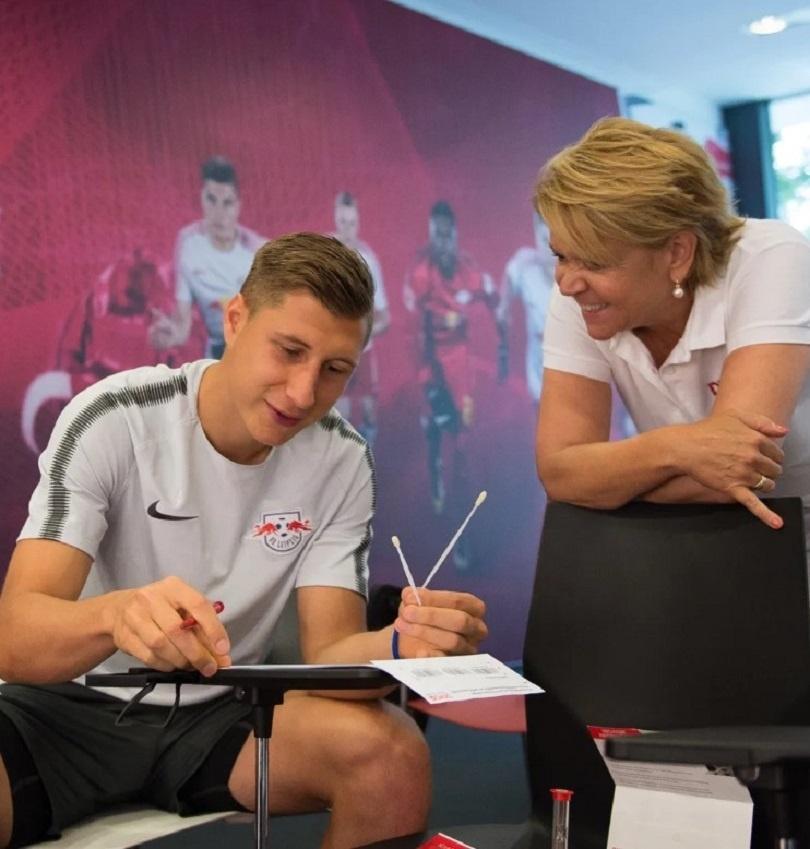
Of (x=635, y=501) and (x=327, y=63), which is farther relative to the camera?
(x=327, y=63)

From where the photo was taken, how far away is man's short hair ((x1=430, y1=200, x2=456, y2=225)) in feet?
17.5

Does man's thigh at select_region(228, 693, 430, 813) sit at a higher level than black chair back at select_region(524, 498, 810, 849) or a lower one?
lower

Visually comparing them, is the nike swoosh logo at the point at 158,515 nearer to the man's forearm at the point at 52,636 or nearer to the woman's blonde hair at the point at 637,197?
the man's forearm at the point at 52,636

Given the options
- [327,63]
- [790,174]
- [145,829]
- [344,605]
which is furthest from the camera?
[790,174]

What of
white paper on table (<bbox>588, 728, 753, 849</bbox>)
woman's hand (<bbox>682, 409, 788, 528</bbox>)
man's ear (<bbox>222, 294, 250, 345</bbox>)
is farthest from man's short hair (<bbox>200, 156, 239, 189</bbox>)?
white paper on table (<bbox>588, 728, 753, 849</bbox>)

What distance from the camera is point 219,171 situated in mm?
4363

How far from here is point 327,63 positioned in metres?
4.85

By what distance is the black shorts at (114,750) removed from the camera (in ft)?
5.26

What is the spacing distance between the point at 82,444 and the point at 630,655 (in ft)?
2.76

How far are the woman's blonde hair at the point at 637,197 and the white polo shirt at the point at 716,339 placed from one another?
53 mm

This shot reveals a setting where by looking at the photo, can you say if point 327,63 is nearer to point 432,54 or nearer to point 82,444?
point 432,54

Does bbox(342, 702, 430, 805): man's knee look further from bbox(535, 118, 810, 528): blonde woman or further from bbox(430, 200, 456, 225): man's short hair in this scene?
bbox(430, 200, 456, 225): man's short hair

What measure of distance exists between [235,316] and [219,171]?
2.66m

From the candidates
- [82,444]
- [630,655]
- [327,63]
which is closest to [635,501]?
[630,655]
